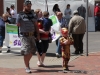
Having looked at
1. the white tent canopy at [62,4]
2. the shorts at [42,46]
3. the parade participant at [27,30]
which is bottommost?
the shorts at [42,46]

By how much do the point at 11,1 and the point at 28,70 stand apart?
16394mm

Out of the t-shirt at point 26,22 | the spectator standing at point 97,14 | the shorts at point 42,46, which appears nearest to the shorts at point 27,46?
the t-shirt at point 26,22

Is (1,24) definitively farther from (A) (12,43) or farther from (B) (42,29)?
(B) (42,29)

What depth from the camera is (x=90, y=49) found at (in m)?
16.0

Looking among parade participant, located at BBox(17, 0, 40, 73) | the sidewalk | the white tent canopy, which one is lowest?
the sidewalk

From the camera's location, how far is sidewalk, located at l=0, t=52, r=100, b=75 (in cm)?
1046

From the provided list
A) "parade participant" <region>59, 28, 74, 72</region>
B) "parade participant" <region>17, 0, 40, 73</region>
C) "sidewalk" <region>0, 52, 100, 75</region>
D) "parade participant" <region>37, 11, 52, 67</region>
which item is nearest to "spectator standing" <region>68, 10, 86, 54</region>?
"sidewalk" <region>0, 52, 100, 75</region>

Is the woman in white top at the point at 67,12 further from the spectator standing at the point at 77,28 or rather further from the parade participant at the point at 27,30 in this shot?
the parade participant at the point at 27,30

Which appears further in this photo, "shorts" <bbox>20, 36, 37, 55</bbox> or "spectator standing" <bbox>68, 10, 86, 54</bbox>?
"spectator standing" <bbox>68, 10, 86, 54</bbox>

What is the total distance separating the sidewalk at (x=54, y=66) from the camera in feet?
34.3

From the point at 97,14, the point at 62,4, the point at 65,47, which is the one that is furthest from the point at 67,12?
the point at 65,47

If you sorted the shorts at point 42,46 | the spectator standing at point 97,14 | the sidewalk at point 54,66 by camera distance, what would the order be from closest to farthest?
1. the sidewalk at point 54,66
2. the shorts at point 42,46
3. the spectator standing at point 97,14

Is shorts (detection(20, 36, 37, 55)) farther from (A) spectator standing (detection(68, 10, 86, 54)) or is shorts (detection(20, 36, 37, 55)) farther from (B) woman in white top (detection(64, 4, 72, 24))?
(B) woman in white top (detection(64, 4, 72, 24))

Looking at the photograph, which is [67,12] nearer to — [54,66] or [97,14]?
[97,14]
